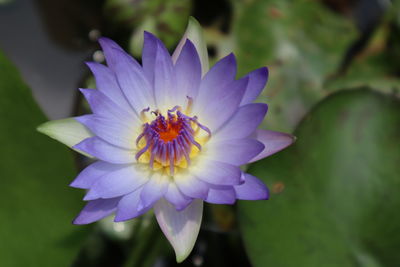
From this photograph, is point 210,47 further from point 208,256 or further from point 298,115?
point 208,256

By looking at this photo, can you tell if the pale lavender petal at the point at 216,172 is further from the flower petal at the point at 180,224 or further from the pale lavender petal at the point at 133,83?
the pale lavender petal at the point at 133,83

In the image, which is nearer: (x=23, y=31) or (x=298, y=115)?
(x=298, y=115)

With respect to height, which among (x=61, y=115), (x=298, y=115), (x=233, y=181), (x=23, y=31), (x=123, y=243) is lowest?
(x=123, y=243)

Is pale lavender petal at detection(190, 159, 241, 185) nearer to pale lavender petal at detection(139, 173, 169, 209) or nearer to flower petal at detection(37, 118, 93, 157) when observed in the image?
pale lavender petal at detection(139, 173, 169, 209)

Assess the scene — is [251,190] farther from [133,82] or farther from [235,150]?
[133,82]

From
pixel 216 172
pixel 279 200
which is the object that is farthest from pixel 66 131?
pixel 279 200

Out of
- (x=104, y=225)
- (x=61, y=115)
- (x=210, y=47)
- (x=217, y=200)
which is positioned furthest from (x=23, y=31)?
(x=217, y=200)
